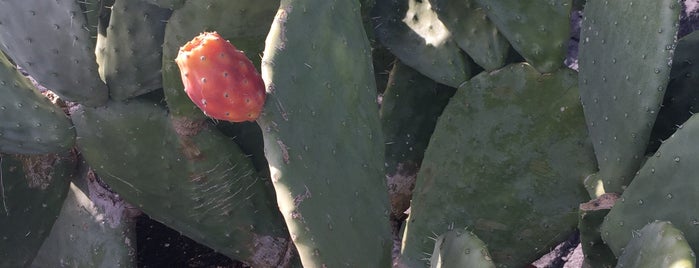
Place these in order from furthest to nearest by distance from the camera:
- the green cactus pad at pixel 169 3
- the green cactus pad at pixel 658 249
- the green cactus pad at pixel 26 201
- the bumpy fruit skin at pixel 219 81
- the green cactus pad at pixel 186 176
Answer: the green cactus pad at pixel 26 201 → the green cactus pad at pixel 186 176 → the green cactus pad at pixel 169 3 → the bumpy fruit skin at pixel 219 81 → the green cactus pad at pixel 658 249

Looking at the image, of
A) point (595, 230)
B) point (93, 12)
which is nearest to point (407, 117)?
point (595, 230)

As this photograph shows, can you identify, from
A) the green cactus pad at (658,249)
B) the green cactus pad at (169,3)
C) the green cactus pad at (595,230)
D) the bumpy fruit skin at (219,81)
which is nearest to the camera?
the green cactus pad at (658,249)

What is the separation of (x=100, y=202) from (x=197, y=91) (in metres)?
0.89

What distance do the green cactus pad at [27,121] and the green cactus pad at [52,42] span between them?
53mm

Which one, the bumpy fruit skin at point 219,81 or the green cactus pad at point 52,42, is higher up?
the bumpy fruit skin at point 219,81

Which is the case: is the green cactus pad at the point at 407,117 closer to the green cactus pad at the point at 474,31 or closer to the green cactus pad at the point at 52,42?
the green cactus pad at the point at 474,31

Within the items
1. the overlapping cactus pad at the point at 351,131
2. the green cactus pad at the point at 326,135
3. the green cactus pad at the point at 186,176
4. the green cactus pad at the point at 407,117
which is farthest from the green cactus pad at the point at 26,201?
the green cactus pad at the point at 326,135

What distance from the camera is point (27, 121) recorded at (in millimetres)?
1772

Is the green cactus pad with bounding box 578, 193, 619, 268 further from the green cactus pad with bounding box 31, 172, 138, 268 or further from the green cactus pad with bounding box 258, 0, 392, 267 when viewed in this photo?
the green cactus pad with bounding box 31, 172, 138, 268

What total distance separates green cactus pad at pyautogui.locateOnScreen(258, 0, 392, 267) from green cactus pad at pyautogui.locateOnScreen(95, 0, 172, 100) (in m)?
0.53

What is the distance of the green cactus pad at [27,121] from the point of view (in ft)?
5.77

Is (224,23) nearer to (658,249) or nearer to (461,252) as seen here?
(461,252)

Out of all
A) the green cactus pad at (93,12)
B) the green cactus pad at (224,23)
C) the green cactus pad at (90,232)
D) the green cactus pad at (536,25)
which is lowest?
the green cactus pad at (90,232)

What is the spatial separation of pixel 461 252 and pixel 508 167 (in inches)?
15.8
